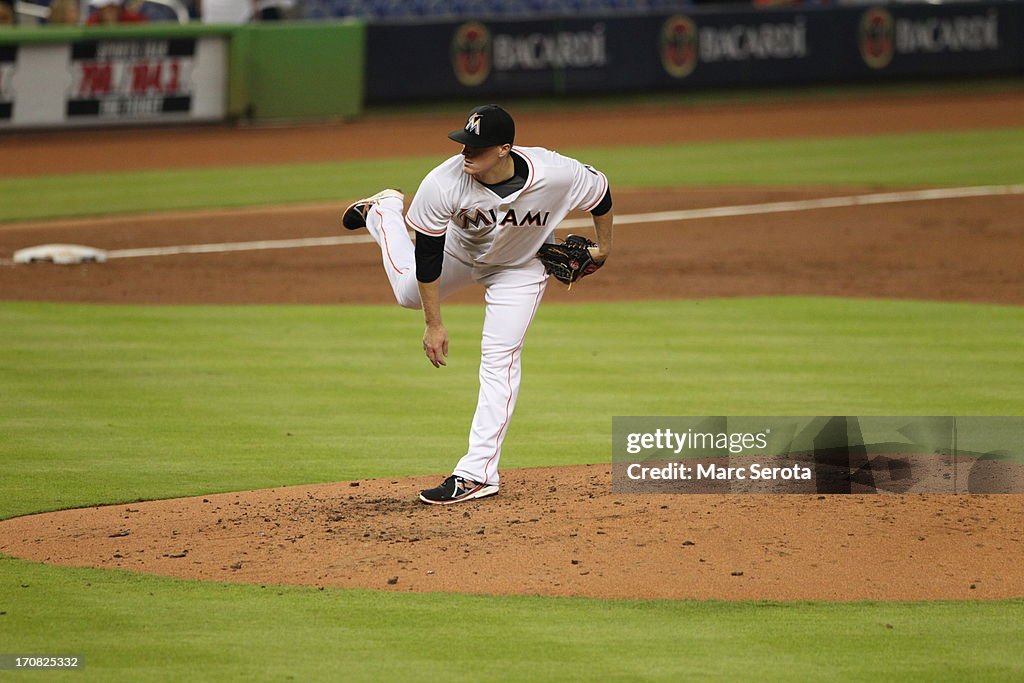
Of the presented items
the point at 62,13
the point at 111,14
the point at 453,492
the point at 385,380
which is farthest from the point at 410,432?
the point at 62,13

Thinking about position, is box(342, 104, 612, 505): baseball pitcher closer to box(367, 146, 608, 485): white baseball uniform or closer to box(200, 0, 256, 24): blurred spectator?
box(367, 146, 608, 485): white baseball uniform

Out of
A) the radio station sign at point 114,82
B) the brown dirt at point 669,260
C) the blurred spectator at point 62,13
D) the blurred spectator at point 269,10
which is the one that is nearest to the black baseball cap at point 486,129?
the brown dirt at point 669,260

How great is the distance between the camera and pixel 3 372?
30.2 ft

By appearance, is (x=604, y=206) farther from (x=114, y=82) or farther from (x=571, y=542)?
(x=114, y=82)

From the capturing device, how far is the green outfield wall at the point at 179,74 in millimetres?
19953

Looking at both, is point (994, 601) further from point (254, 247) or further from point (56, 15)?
point (56, 15)

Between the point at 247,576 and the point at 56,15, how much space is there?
1706 centimetres

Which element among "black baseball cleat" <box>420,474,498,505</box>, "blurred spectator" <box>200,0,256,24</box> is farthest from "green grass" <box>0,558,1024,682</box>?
"blurred spectator" <box>200,0,256,24</box>

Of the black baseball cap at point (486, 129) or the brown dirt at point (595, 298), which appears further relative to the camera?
the black baseball cap at point (486, 129)

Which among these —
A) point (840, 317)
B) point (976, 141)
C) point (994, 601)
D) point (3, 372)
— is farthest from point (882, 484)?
point (976, 141)

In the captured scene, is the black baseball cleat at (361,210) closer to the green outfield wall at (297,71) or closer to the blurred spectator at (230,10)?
the green outfield wall at (297,71)

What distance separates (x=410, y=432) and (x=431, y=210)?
7.80 ft

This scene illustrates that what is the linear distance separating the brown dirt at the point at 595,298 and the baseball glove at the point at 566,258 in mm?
1025

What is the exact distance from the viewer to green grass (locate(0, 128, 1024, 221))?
57.0 ft
